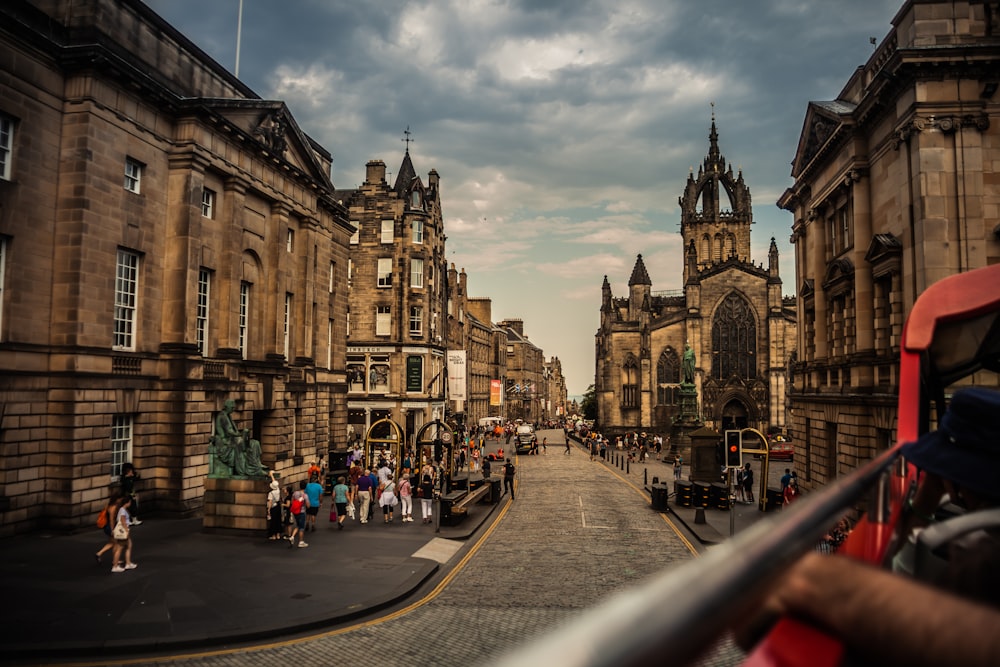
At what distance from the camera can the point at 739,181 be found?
81500mm

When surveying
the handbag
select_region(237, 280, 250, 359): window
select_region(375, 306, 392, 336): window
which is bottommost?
the handbag

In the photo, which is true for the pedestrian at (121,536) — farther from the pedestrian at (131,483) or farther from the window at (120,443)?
the window at (120,443)

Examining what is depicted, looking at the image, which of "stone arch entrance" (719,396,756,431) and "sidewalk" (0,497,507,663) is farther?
"stone arch entrance" (719,396,756,431)

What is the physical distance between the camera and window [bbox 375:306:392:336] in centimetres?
4750

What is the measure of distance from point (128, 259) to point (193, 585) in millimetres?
11732

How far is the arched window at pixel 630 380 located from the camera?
73750mm

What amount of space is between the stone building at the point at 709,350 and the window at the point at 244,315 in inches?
1905

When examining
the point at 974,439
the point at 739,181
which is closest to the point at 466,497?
the point at 974,439

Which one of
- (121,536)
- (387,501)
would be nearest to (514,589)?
(121,536)

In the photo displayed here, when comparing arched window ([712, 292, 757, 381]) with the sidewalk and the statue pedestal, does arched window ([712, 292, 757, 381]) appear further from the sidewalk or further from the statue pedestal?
the statue pedestal

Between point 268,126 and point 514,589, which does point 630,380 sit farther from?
point 514,589

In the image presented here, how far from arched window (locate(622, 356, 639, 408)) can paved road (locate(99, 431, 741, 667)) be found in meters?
48.5

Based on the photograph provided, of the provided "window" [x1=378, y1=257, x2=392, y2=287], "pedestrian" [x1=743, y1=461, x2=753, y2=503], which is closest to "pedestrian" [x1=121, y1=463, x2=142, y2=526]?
Answer: "pedestrian" [x1=743, y1=461, x2=753, y2=503]

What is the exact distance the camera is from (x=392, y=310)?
47625mm
